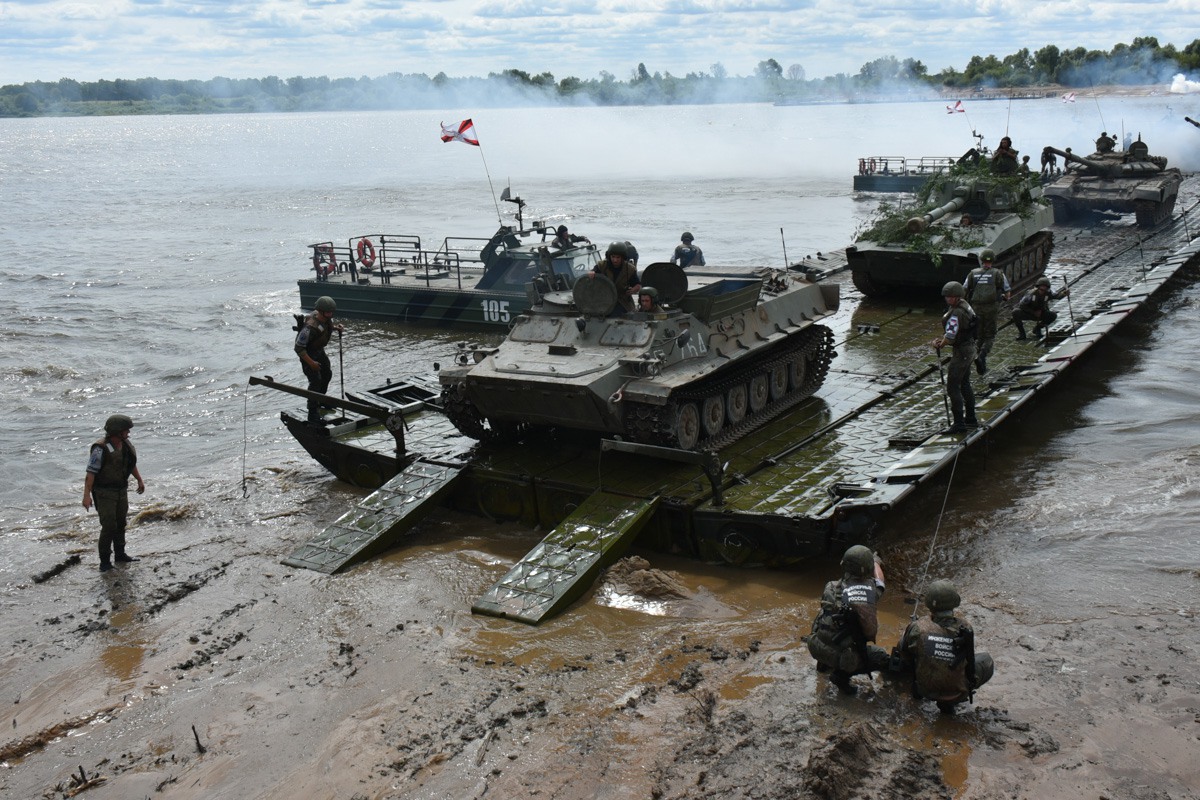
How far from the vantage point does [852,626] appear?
7.54 m

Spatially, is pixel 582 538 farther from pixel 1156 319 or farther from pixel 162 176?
pixel 162 176

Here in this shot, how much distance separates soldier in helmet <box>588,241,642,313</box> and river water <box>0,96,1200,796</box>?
2778 mm

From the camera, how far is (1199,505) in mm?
11172

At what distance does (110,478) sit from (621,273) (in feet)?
17.1

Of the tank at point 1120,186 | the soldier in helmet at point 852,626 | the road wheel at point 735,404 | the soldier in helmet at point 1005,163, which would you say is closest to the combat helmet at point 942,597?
the soldier in helmet at point 852,626

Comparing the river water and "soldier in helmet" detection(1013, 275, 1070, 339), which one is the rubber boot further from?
"soldier in helmet" detection(1013, 275, 1070, 339)

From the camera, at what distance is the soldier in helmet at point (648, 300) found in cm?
1155

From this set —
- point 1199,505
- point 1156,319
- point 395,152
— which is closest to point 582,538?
point 1199,505

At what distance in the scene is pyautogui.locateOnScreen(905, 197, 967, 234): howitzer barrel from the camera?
18125 millimetres

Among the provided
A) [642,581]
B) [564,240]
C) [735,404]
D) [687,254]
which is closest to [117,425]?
[642,581]

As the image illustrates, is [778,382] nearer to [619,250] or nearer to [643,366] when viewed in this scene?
[619,250]

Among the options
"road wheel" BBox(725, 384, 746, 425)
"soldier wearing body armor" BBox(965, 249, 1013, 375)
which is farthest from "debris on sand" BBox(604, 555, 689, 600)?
"soldier wearing body armor" BBox(965, 249, 1013, 375)

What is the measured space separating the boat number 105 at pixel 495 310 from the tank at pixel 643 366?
347 inches

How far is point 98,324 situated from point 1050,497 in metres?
20.4
